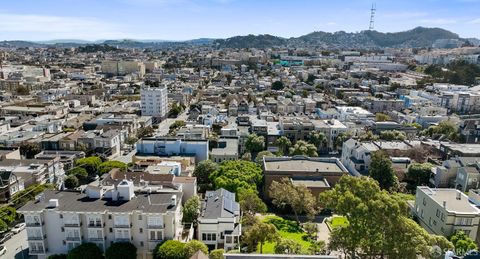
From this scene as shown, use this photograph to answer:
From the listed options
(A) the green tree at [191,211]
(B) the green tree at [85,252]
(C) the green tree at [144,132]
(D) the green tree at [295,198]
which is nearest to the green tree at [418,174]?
(D) the green tree at [295,198]

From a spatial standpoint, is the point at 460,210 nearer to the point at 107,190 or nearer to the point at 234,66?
the point at 107,190

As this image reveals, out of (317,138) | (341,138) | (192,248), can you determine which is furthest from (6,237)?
(341,138)

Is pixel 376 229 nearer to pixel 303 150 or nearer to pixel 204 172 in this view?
pixel 204 172

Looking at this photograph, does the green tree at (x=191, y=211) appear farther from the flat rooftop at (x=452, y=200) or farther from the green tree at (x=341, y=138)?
the green tree at (x=341, y=138)

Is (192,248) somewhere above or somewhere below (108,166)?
above

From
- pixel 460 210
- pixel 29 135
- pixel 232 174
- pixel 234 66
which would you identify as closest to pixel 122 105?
pixel 29 135
